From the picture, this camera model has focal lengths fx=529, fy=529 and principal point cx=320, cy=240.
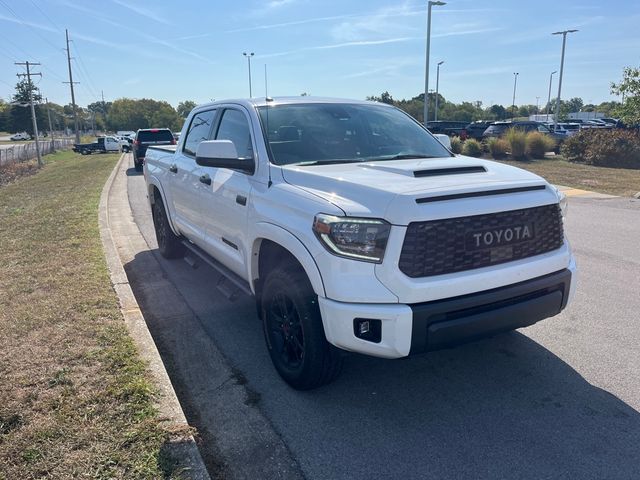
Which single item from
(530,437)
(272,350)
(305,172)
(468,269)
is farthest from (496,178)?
(272,350)

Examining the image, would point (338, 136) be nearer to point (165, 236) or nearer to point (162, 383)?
point (162, 383)

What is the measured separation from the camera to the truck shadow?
285 cm

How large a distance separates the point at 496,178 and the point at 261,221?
1.60m

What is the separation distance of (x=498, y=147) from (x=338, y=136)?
2242 cm

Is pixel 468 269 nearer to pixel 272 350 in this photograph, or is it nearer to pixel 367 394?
pixel 367 394

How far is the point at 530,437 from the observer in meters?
A: 3.06

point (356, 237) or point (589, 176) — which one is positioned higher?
point (356, 237)

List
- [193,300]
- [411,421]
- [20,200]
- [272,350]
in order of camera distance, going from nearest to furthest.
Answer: [411,421]
[272,350]
[193,300]
[20,200]

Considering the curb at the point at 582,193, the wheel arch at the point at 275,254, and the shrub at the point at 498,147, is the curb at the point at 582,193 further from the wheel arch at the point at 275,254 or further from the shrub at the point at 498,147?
the shrub at the point at 498,147

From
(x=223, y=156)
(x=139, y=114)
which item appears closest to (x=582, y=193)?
(x=223, y=156)

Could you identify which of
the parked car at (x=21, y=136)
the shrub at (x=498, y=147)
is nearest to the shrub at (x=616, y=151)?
the shrub at (x=498, y=147)

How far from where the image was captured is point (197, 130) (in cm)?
566

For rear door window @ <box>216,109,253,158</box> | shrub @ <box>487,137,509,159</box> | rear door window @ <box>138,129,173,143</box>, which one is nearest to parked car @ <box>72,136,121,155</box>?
rear door window @ <box>138,129,173,143</box>

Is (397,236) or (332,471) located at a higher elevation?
(397,236)
